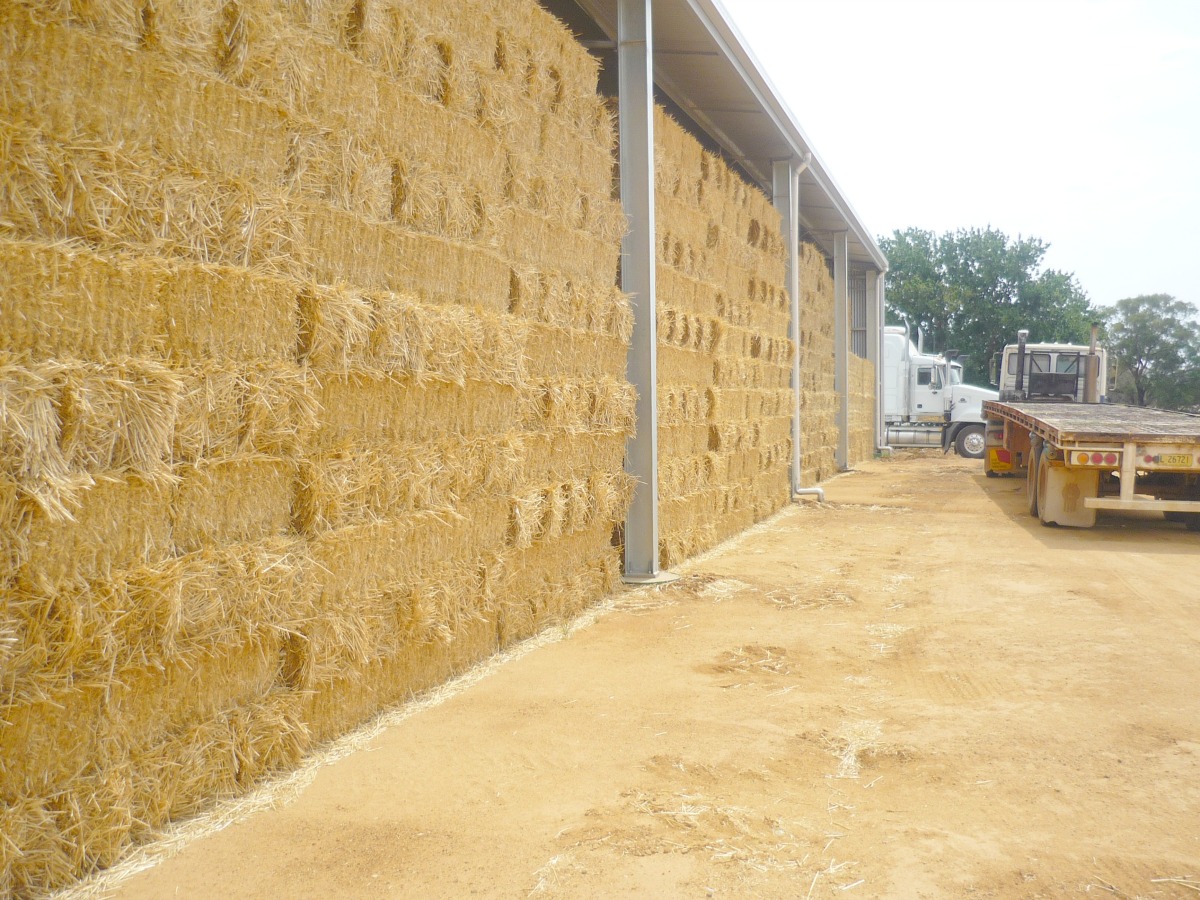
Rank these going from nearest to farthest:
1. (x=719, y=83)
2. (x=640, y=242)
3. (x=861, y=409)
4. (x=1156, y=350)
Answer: (x=640, y=242)
(x=719, y=83)
(x=861, y=409)
(x=1156, y=350)

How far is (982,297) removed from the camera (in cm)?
5469

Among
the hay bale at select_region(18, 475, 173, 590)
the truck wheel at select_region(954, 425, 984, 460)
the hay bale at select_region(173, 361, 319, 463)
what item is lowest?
the truck wheel at select_region(954, 425, 984, 460)

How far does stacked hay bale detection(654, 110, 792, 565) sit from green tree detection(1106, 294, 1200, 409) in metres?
58.6

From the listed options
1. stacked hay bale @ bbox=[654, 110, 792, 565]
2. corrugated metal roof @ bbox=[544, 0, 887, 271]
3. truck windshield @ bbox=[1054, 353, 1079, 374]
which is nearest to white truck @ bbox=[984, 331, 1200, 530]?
stacked hay bale @ bbox=[654, 110, 792, 565]

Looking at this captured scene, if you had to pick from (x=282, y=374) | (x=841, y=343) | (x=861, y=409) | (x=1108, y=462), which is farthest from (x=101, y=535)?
(x=861, y=409)

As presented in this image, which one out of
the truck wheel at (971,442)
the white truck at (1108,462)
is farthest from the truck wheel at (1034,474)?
the truck wheel at (971,442)

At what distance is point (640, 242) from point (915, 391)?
2365cm

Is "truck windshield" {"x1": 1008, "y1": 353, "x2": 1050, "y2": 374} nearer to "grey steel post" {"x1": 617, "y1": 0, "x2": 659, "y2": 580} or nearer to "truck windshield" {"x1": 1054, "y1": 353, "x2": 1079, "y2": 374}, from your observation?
"truck windshield" {"x1": 1054, "y1": 353, "x2": 1079, "y2": 374}

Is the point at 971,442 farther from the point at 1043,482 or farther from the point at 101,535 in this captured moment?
the point at 101,535

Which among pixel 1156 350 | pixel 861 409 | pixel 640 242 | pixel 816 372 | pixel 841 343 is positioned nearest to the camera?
pixel 640 242

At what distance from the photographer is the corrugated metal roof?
967cm

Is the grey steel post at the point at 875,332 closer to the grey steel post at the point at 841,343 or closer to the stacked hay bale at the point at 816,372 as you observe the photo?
the grey steel post at the point at 841,343

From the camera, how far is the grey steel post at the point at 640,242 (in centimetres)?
859

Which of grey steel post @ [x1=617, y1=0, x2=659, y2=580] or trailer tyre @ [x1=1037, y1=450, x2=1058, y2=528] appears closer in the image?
grey steel post @ [x1=617, y1=0, x2=659, y2=580]
